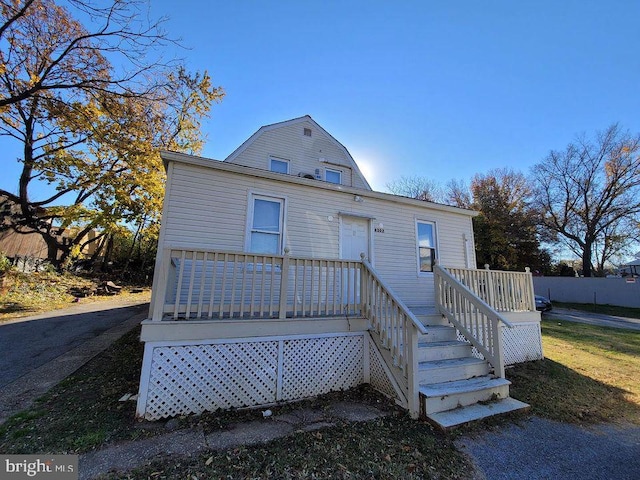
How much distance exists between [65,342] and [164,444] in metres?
6.10

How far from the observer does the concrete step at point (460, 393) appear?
376 cm

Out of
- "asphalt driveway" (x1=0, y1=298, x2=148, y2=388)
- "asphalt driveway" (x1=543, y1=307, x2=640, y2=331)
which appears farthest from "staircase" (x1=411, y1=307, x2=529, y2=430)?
"asphalt driveway" (x1=543, y1=307, x2=640, y2=331)

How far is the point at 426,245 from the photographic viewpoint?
26.6 feet

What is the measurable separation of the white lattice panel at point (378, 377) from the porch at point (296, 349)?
2 centimetres

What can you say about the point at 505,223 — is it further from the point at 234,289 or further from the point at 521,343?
the point at 234,289

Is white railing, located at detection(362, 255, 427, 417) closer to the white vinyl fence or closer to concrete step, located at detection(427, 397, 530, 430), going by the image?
concrete step, located at detection(427, 397, 530, 430)

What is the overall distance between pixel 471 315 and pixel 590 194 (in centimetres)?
2768

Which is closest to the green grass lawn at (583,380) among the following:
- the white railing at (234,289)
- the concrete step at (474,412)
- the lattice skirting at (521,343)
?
the lattice skirting at (521,343)

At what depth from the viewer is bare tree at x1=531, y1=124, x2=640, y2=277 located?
72.1 ft

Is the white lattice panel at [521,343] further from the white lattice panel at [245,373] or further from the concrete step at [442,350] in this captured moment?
the white lattice panel at [245,373]

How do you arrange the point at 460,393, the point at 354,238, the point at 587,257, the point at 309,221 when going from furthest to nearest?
the point at 587,257 < the point at 354,238 < the point at 309,221 < the point at 460,393

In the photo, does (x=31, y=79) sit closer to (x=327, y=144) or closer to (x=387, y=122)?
(x=327, y=144)

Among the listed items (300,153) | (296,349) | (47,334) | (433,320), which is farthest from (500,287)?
(47,334)

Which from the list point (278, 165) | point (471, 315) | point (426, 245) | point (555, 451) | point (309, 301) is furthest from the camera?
point (278, 165)
